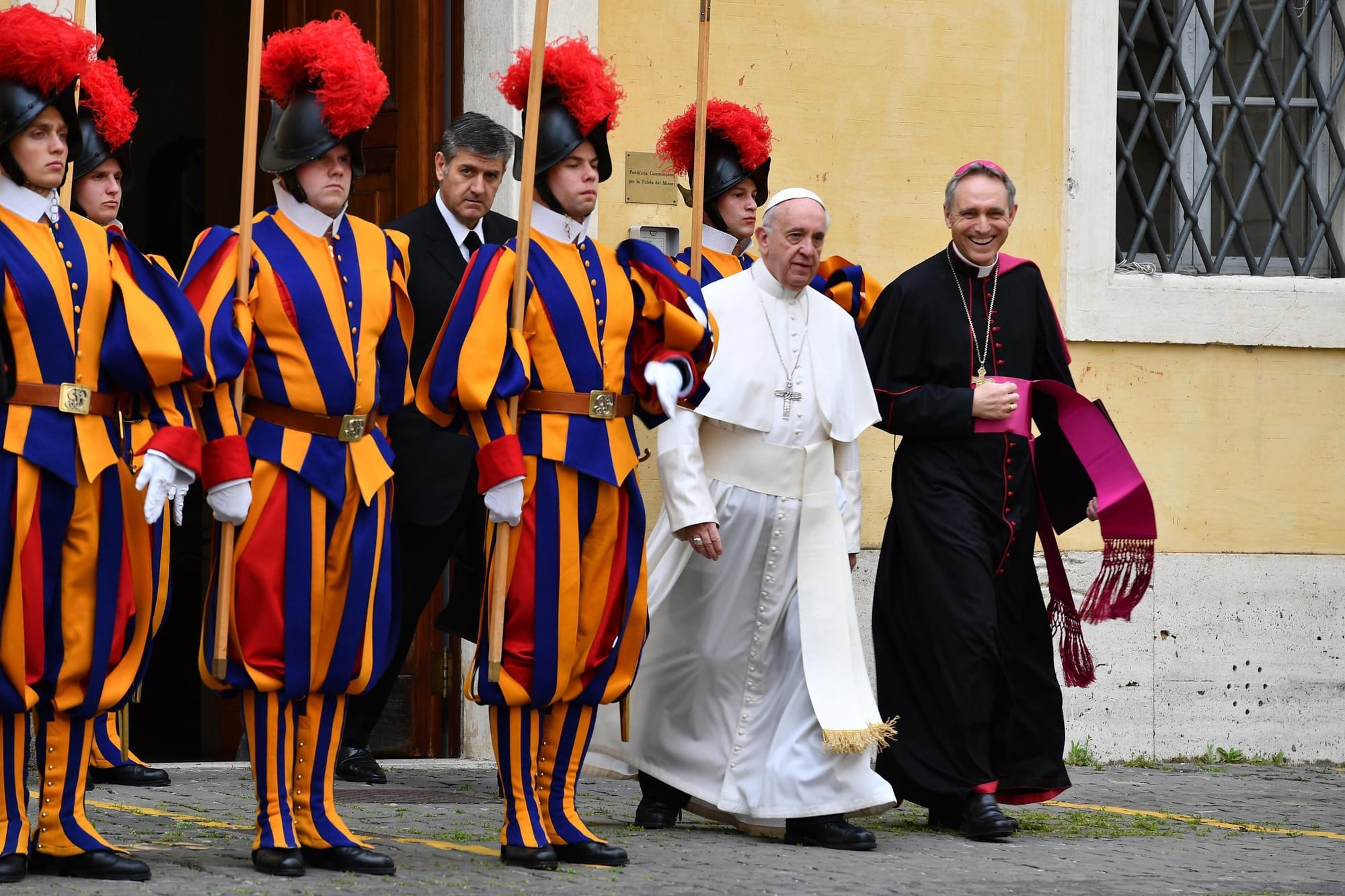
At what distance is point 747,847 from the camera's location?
5664mm

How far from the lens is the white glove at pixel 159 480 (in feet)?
14.9

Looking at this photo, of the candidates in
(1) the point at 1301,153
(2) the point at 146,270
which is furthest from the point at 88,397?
(1) the point at 1301,153

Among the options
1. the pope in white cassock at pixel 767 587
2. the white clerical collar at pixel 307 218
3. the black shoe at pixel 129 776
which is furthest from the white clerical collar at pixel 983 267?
the black shoe at pixel 129 776

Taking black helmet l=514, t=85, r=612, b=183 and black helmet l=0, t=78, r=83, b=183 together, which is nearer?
black helmet l=0, t=78, r=83, b=183

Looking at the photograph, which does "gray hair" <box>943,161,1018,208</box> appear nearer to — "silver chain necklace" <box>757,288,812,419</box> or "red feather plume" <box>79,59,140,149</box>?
"silver chain necklace" <box>757,288,812,419</box>

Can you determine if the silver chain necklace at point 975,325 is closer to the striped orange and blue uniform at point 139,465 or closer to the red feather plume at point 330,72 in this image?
the red feather plume at point 330,72

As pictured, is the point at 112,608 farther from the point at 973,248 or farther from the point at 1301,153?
the point at 1301,153

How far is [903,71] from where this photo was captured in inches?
324

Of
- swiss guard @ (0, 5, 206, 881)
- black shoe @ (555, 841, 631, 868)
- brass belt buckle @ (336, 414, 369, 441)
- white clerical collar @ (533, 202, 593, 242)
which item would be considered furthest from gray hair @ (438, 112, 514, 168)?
black shoe @ (555, 841, 631, 868)

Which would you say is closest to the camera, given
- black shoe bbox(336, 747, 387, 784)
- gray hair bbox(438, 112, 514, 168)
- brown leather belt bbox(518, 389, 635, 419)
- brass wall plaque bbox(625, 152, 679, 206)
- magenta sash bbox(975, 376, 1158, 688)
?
brown leather belt bbox(518, 389, 635, 419)

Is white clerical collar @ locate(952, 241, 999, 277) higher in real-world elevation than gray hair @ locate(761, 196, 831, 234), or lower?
lower

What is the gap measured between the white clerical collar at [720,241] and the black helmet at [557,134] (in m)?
1.79

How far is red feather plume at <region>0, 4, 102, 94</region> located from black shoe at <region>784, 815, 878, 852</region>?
2831mm

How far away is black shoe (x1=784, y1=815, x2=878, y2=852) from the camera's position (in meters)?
5.66
